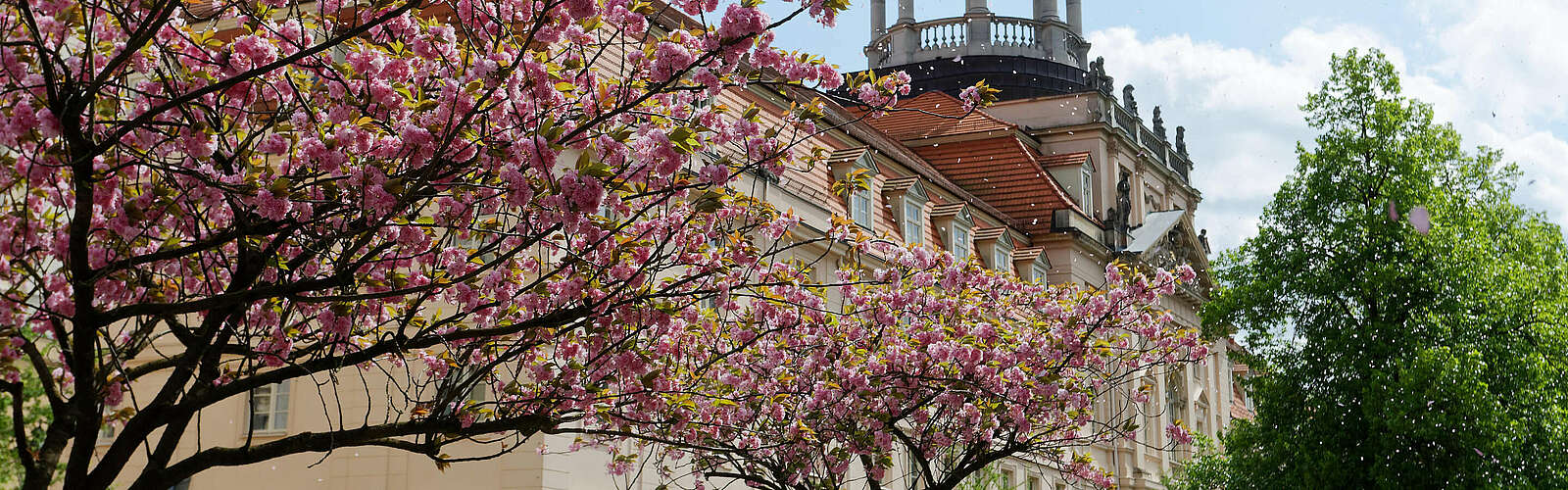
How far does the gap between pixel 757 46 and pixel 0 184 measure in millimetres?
4058

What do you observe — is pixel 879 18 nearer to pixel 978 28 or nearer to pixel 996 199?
pixel 978 28

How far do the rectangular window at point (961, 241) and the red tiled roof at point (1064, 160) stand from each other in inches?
356

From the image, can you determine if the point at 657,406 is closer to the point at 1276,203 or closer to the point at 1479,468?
the point at 1479,468

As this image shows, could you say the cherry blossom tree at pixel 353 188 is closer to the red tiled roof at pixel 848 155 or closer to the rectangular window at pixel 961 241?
the red tiled roof at pixel 848 155

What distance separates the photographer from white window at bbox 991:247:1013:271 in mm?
36094

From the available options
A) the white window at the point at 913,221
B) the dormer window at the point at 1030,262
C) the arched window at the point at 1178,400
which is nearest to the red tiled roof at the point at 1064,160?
the dormer window at the point at 1030,262

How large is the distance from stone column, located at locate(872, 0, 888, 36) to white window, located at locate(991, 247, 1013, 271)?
16.7 m

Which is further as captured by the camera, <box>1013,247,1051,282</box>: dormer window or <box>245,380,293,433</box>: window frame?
<box>1013,247,1051,282</box>: dormer window

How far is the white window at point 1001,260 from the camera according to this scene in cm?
3609

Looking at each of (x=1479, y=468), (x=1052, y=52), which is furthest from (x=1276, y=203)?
(x=1052, y=52)

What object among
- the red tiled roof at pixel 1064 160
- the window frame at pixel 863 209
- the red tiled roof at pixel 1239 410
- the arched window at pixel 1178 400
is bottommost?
the arched window at pixel 1178 400

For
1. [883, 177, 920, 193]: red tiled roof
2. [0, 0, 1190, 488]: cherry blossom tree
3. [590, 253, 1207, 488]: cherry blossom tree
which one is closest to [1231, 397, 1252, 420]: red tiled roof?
[883, 177, 920, 193]: red tiled roof

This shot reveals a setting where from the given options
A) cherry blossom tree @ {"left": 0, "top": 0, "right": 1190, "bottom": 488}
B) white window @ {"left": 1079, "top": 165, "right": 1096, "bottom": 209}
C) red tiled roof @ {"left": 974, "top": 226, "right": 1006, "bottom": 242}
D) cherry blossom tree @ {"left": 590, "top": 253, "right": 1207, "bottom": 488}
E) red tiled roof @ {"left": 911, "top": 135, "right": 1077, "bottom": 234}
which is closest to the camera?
cherry blossom tree @ {"left": 0, "top": 0, "right": 1190, "bottom": 488}

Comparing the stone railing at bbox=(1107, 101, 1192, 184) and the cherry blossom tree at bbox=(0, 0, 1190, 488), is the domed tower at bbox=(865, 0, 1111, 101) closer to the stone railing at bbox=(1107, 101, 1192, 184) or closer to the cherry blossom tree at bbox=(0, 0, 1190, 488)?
the stone railing at bbox=(1107, 101, 1192, 184)
